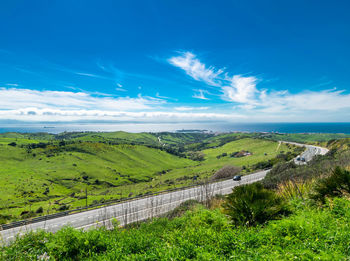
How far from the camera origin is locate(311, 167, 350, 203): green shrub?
26.1 feet

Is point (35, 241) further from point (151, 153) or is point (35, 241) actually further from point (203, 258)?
point (151, 153)

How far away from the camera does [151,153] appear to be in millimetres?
136125

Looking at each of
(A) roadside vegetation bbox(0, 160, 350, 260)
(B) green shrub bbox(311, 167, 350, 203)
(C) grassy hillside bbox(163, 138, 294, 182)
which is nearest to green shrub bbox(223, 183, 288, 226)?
(A) roadside vegetation bbox(0, 160, 350, 260)

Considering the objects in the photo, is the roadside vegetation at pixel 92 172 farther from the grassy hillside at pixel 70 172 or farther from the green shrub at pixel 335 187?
the green shrub at pixel 335 187

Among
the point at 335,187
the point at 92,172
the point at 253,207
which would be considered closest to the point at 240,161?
the point at 92,172

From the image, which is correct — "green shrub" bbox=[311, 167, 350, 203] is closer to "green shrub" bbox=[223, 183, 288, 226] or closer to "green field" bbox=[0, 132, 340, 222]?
"green shrub" bbox=[223, 183, 288, 226]

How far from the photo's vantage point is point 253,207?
23.0ft

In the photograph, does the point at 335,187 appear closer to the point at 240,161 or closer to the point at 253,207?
the point at 253,207

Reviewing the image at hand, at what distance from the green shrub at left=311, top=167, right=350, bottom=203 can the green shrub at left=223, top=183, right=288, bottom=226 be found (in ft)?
6.90

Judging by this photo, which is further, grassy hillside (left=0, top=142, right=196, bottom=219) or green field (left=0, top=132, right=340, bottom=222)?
grassy hillside (left=0, top=142, right=196, bottom=219)

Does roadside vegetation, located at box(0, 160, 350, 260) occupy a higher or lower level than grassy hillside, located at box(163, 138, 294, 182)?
higher

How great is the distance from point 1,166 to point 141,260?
10273cm

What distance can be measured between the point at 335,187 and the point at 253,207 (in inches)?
166

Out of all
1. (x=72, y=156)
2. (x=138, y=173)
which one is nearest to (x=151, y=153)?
(x=138, y=173)
